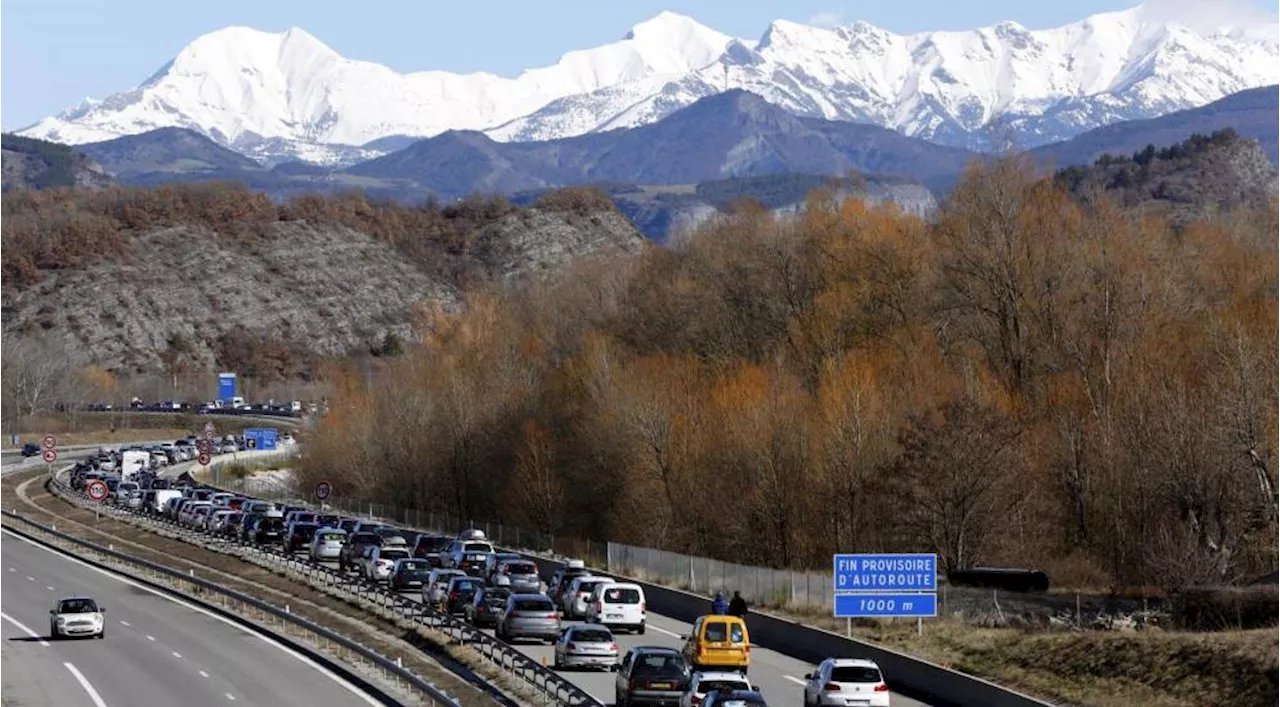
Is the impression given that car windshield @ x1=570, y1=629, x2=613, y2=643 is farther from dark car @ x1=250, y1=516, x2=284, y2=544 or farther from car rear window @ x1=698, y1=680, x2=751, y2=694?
dark car @ x1=250, y1=516, x2=284, y2=544

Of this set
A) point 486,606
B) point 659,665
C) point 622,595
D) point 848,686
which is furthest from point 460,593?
point 848,686

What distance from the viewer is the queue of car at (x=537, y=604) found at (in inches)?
1510

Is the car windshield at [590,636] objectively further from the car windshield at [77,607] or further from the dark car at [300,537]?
the dark car at [300,537]

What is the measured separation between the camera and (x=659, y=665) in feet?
127

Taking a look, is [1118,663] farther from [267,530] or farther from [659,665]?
[267,530]

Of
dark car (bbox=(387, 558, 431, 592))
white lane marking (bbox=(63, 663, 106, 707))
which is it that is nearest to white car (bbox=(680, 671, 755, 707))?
white lane marking (bbox=(63, 663, 106, 707))

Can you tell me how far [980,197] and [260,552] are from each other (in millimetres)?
33711

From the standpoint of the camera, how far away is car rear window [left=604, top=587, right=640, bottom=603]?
5341 cm

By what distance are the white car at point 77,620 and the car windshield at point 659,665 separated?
2066cm

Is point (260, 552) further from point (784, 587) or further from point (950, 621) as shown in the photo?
point (950, 621)

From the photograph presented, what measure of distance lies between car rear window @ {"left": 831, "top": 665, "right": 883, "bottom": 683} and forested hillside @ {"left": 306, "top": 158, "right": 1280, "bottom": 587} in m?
23.3

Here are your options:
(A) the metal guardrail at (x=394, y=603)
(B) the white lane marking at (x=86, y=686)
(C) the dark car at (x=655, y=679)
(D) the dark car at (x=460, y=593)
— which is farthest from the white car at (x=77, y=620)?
(C) the dark car at (x=655, y=679)

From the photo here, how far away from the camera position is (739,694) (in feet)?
110

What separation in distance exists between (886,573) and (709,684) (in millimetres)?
14723
